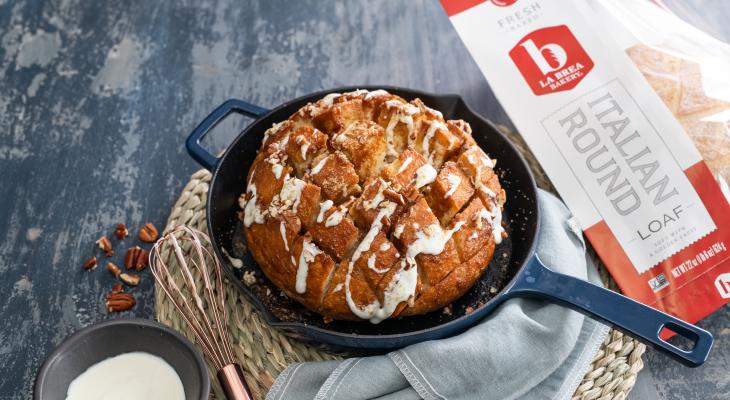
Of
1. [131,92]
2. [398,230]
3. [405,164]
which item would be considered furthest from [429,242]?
[131,92]

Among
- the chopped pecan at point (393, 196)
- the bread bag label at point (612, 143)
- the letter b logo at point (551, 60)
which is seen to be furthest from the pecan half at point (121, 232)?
the letter b logo at point (551, 60)

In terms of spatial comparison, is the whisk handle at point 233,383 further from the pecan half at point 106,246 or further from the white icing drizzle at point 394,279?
the pecan half at point 106,246

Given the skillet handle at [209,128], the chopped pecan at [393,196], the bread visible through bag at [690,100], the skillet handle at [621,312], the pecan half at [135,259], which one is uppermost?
the skillet handle at [209,128]

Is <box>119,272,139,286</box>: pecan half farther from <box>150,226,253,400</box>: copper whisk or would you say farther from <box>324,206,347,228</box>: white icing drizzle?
<box>324,206,347,228</box>: white icing drizzle

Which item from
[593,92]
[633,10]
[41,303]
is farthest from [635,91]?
[41,303]

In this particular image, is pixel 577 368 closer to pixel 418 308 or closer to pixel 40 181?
pixel 418 308

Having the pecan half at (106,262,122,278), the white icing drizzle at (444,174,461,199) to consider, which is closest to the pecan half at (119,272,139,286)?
the pecan half at (106,262,122,278)

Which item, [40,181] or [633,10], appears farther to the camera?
[40,181]
